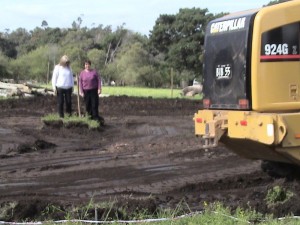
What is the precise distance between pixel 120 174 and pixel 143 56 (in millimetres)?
65722

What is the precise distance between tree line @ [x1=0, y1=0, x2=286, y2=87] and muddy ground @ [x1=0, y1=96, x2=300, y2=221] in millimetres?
42782

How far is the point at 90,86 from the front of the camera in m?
16.1

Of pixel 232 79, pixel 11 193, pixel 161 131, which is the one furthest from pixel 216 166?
pixel 161 131

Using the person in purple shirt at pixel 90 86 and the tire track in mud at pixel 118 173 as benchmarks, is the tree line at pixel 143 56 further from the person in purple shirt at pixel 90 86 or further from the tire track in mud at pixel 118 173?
the tire track in mud at pixel 118 173

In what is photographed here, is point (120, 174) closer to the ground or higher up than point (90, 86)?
closer to the ground

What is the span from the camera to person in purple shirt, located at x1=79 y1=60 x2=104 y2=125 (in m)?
16.0

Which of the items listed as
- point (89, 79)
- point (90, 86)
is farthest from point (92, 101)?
point (89, 79)

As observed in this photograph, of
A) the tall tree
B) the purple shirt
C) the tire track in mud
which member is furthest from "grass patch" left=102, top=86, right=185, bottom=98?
the tire track in mud

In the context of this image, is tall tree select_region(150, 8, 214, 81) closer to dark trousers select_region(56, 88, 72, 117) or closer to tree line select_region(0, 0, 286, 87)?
tree line select_region(0, 0, 286, 87)

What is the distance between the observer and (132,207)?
20.8 ft

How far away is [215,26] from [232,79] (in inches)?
37.5

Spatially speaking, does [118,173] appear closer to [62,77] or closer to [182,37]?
[62,77]

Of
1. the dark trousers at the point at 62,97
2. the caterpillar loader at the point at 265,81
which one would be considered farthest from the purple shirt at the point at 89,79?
the caterpillar loader at the point at 265,81

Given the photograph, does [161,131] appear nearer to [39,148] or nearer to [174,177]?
[39,148]
